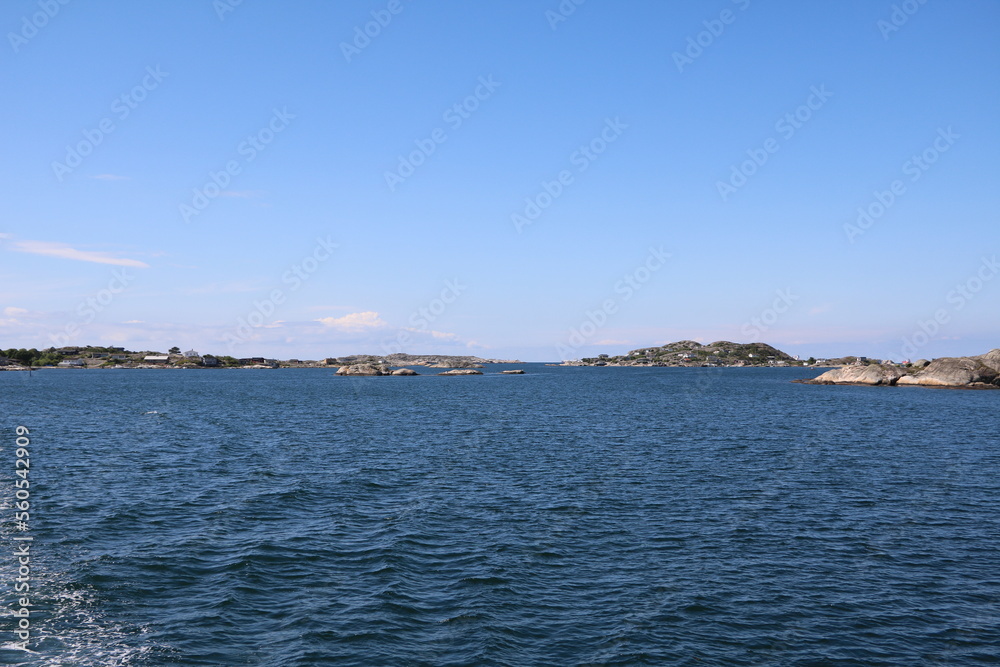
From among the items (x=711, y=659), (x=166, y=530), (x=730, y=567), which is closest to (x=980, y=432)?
(x=730, y=567)

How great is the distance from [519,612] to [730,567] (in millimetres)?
9884

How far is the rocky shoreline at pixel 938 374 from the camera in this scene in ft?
450

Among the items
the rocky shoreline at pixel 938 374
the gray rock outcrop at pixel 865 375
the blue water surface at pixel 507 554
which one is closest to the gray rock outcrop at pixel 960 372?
the rocky shoreline at pixel 938 374

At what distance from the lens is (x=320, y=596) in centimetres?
2189

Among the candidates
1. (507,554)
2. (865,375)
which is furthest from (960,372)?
(507,554)

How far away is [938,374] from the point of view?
145375 mm

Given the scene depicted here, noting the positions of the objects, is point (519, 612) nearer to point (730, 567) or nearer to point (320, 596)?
point (320, 596)

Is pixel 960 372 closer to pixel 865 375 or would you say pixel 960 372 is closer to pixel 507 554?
pixel 865 375

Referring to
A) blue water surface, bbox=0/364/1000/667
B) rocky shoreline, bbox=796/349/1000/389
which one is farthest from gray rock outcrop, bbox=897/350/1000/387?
blue water surface, bbox=0/364/1000/667

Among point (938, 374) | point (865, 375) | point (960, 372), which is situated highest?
point (960, 372)

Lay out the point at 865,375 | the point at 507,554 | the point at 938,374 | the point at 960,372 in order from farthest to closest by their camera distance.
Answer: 1. the point at 865,375
2. the point at 938,374
3. the point at 960,372
4. the point at 507,554

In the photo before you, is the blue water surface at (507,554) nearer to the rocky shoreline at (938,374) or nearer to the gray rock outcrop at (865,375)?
the rocky shoreline at (938,374)

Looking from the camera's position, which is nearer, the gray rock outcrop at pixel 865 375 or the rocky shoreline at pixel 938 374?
the rocky shoreline at pixel 938 374

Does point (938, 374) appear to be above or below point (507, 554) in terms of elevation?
above
